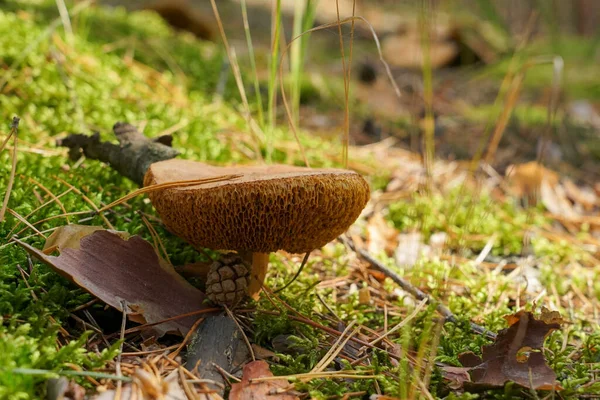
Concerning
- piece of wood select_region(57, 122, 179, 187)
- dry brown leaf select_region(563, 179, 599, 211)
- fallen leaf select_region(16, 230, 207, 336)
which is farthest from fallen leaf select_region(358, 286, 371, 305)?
dry brown leaf select_region(563, 179, 599, 211)

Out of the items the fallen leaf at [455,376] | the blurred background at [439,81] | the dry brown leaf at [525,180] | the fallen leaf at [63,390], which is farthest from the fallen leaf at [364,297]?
the dry brown leaf at [525,180]

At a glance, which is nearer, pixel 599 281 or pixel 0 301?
pixel 0 301

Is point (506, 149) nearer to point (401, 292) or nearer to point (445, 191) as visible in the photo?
point (445, 191)

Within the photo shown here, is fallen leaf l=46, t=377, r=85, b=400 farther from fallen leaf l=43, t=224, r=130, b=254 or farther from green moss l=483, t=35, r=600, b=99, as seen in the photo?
green moss l=483, t=35, r=600, b=99

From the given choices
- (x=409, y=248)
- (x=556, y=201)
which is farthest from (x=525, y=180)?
(x=409, y=248)

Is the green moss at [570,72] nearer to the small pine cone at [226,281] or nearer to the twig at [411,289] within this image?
the twig at [411,289]

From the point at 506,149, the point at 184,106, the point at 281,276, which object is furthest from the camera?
→ the point at 506,149

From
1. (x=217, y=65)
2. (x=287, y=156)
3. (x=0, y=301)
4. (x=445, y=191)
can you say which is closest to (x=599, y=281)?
(x=445, y=191)
